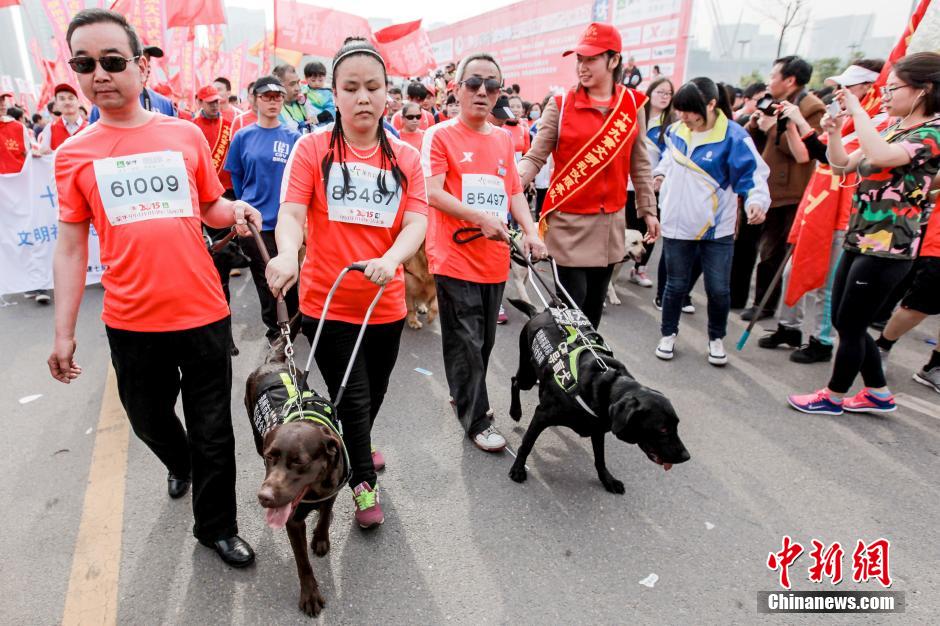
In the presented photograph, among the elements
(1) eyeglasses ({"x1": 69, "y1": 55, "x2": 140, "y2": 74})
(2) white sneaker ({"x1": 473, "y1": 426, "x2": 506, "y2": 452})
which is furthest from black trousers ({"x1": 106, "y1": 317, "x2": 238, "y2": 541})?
(2) white sneaker ({"x1": 473, "y1": 426, "x2": 506, "y2": 452})

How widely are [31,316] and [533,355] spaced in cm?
582

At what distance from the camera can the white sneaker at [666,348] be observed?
469 cm

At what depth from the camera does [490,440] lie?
10.9ft

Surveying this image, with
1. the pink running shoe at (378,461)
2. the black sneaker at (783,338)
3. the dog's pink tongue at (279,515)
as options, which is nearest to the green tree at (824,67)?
the black sneaker at (783,338)

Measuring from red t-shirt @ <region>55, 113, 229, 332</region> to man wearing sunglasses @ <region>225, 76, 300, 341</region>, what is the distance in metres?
2.37

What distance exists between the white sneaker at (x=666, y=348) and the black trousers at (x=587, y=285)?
113 centimetres

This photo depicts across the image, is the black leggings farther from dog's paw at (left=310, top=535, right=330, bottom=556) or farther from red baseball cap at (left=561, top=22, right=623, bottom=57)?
dog's paw at (left=310, top=535, right=330, bottom=556)

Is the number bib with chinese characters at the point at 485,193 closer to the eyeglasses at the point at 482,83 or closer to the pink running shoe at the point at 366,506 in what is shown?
the eyeglasses at the point at 482,83

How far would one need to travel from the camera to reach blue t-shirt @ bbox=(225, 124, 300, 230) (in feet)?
14.9

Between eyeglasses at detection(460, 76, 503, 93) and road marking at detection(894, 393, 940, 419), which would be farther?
road marking at detection(894, 393, 940, 419)

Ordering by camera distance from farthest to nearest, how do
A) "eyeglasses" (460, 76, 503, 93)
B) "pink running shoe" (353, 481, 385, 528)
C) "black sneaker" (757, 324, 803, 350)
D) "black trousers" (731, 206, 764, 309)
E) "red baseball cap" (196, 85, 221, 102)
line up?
"red baseball cap" (196, 85, 221, 102)
"black trousers" (731, 206, 764, 309)
"black sneaker" (757, 324, 803, 350)
"eyeglasses" (460, 76, 503, 93)
"pink running shoe" (353, 481, 385, 528)

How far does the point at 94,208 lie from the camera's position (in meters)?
2.11

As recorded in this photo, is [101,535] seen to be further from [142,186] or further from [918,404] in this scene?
[918,404]

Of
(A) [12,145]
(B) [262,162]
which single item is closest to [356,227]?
(B) [262,162]
